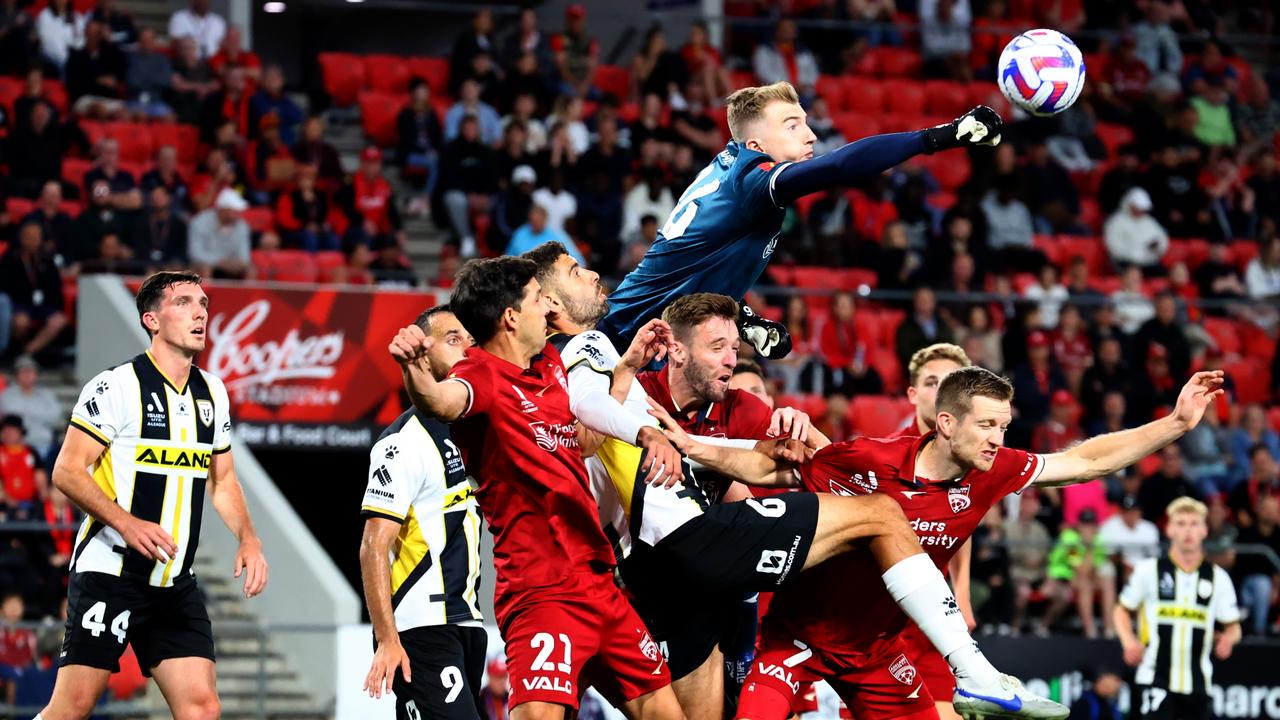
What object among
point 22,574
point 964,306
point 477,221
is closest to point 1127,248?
point 964,306

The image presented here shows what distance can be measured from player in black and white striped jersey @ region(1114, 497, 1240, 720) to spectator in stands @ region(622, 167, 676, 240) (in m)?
6.97

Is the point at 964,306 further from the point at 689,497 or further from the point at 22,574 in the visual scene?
the point at 689,497

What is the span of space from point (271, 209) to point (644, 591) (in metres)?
10.3

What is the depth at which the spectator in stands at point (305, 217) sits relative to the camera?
1684 cm

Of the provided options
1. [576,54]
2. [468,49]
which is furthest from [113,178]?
[576,54]

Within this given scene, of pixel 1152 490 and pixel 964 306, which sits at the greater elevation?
pixel 964 306

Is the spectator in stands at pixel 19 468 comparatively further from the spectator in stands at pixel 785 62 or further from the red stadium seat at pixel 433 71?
the spectator in stands at pixel 785 62

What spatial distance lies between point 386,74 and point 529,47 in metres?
1.65

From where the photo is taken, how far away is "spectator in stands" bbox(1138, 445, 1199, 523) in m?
16.7

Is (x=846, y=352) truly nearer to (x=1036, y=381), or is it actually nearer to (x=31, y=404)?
(x=1036, y=381)

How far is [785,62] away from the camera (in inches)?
833

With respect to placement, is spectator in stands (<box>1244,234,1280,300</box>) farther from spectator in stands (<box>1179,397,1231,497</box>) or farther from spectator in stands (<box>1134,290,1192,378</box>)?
spectator in stands (<box>1179,397,1231,497</box>)

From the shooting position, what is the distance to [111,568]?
8.11m

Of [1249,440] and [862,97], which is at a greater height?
[862,97]
